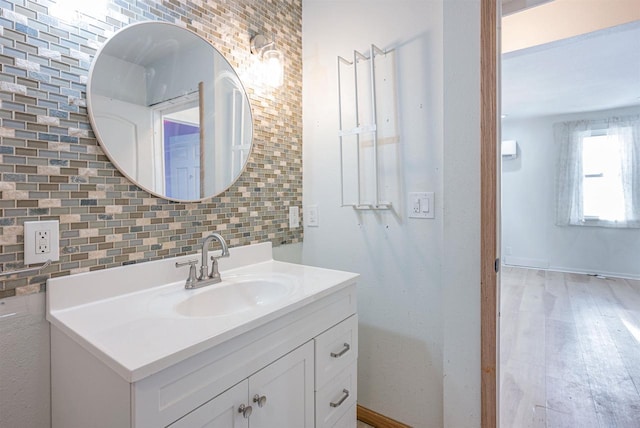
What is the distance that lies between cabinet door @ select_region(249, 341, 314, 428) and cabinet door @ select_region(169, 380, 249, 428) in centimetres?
3

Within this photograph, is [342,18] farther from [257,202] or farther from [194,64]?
Answer: [257,202]

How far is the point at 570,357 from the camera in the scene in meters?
2.29

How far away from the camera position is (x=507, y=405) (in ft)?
5.86

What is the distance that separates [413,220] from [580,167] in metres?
4.73

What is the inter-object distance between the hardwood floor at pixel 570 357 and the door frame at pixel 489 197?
0.70 m

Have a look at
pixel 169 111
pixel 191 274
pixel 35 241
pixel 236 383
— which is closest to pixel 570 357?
pixel 236 383

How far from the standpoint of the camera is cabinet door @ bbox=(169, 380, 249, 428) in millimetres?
740

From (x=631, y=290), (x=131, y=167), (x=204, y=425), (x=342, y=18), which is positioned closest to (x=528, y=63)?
(x=342, y=18)

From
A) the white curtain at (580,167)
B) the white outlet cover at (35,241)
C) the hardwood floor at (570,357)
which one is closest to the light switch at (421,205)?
the hardwood floor at (570,357)

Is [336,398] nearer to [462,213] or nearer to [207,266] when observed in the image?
[207,266]

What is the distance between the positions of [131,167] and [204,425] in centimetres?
85

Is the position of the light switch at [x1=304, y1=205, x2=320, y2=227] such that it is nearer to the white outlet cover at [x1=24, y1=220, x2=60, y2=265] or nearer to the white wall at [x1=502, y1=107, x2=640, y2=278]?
the white outlet cover at [x1=24, y1=220, x2=60, y2=265]

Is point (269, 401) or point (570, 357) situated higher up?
point (269, 401)

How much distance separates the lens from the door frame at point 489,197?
123 cm
